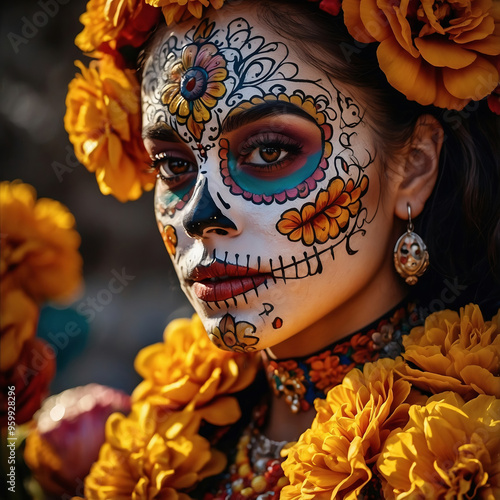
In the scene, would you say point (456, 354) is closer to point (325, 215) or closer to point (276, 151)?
point (325, 215)

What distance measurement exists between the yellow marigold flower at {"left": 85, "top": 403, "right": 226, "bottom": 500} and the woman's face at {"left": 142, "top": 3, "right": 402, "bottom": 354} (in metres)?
0.44

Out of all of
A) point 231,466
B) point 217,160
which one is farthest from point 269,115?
point 231,466

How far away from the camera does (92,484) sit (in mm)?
2094

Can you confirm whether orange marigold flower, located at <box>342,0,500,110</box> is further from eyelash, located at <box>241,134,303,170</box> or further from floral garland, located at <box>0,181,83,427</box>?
floral garland, located at <box>0,181,83,427</box>

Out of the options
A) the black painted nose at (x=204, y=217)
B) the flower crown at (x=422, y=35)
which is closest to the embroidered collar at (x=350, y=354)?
the black painted nose at (x=204, y=217)

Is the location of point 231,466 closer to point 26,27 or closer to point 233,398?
point 233,398

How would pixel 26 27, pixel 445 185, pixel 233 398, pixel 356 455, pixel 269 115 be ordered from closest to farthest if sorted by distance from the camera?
pixel 356 455 < pixel 269 115 < pixel 445 185 < pixel 233 398 < pixel 26 27

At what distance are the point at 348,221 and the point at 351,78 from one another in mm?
383

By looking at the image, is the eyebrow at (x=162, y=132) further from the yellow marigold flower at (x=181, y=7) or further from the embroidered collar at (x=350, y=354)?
the embroidered collar at (x=350, y=354)

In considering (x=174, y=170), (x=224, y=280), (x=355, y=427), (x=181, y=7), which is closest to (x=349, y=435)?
(x=355, y=427)

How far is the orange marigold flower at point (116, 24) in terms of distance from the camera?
6.40 feet

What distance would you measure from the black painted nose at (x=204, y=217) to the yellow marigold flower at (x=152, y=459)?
70cm

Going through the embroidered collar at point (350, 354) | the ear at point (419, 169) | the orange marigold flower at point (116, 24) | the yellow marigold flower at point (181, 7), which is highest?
the yellow marigold flower at point (181, 7)

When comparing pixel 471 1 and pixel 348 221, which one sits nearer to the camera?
pixel 471 1
